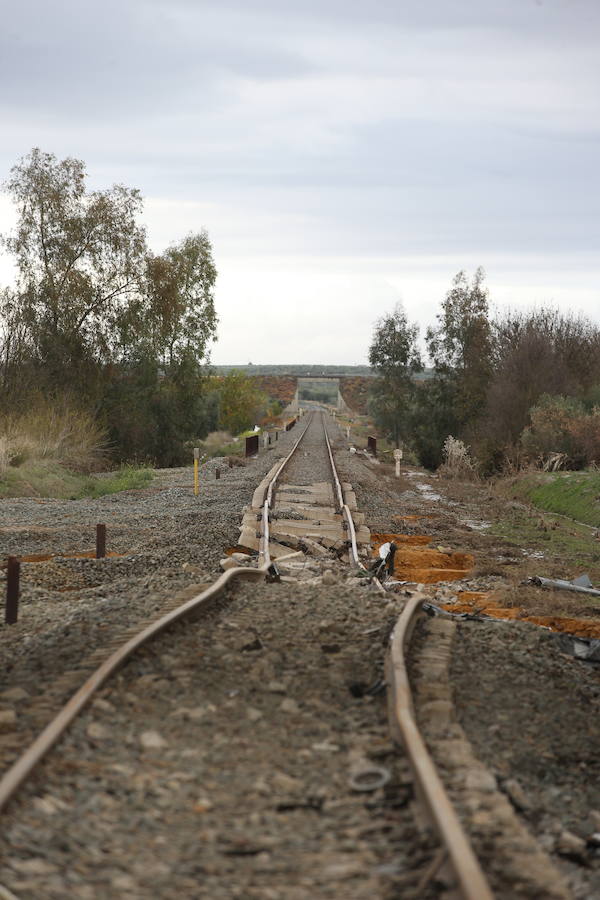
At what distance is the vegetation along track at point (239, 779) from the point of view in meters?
3.89

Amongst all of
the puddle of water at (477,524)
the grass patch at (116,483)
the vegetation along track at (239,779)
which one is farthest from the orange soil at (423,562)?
the grass patch at (116,483)

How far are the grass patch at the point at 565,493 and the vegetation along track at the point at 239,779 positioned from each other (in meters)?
13.9

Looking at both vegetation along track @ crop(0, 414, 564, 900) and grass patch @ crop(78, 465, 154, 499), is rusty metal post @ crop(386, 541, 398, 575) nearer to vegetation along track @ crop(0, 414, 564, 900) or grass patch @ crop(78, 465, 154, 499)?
vegetation along track @ crop(0, 414, 564, 900)

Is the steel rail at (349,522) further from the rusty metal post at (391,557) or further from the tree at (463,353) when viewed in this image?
the tree at (463,353)

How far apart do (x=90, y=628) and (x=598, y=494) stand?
53.4 ft

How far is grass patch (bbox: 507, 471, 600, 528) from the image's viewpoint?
68.7 ft

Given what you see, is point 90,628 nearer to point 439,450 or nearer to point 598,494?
point 598,494

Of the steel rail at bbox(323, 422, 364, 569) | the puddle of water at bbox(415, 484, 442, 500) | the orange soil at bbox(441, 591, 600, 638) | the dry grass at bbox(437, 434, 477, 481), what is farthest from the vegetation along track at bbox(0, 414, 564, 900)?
the dry grass at bbox(437, 434, 477, 481)

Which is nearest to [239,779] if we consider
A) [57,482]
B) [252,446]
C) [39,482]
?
[39,482]

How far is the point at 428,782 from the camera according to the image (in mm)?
4445

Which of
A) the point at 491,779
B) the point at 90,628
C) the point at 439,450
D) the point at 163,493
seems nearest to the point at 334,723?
the point at 491,779

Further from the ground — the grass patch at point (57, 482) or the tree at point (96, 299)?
the tree at point (96, 299)

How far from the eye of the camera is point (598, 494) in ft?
70.0

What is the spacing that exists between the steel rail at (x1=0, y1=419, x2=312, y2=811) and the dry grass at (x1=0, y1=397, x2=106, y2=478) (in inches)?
578
